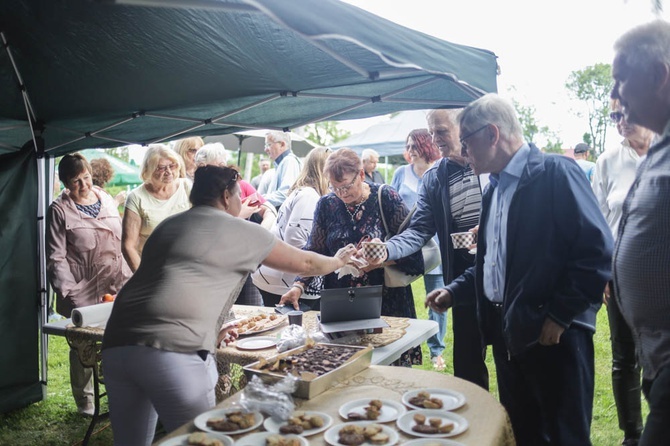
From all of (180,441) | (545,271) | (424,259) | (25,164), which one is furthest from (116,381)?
(25,164)

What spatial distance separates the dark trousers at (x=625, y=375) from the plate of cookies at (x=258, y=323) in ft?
6.00

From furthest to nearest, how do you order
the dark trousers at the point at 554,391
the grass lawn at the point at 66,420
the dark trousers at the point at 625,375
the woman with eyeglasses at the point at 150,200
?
1. the woman with eyeglasses at the point at 150,200
2. the grass lawn at the point at 66,420
3. the dark trousers at the point at 625,375
4. the dark trousers at the point at 554,391

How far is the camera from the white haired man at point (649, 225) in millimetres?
1490

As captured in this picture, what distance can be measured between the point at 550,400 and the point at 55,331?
2.58m

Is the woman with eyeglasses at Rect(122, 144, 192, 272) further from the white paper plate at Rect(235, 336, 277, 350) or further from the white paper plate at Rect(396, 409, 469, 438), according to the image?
the white paper plate at Rect(396, 409, 469, 438)

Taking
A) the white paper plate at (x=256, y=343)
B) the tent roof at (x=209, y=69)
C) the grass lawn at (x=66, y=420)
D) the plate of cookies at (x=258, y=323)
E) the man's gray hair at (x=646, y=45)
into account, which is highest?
the tent roof at (x=209, y=69)

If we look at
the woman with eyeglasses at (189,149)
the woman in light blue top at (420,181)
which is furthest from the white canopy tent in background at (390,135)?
the woman with eyeglasses at (189,149)

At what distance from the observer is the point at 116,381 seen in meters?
2.13

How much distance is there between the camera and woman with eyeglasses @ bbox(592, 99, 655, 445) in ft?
10.2

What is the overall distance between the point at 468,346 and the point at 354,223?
3.12 ft

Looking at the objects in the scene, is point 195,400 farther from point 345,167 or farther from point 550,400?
point 345,167

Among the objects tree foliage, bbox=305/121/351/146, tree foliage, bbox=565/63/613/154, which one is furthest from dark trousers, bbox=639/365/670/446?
tree foliage, bbox=305/121/351/146

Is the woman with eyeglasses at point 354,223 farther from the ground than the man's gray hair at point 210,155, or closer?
closer

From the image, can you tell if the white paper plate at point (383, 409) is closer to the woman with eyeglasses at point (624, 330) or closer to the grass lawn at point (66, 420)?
the woman with eyeglasses at point (624, 330)
